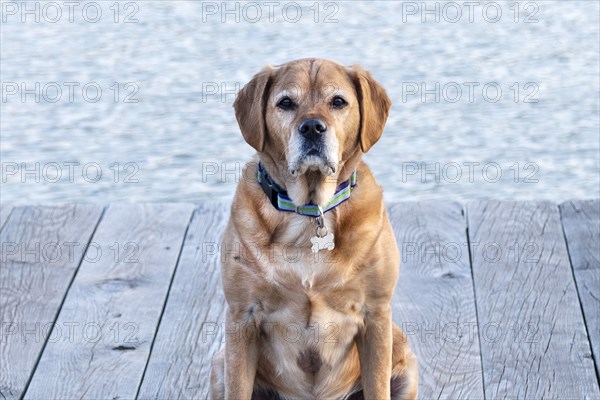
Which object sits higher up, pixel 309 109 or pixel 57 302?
pixel 309 109

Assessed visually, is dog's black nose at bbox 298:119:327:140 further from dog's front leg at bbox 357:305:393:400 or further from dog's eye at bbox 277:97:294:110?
dog's front leg at bbox 357:305:393:400

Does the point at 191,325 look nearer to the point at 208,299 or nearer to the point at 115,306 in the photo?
the point at 208,299

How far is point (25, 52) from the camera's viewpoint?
8.92 m

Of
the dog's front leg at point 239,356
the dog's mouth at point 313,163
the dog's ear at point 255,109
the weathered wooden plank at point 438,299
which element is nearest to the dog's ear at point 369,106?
the dog's mouth at point 313,163

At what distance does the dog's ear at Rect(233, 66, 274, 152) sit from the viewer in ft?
9.48

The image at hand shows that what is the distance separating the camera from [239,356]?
2.90 meters

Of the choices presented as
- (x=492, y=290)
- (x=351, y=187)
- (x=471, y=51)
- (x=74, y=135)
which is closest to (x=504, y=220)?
(x=492, y=290)

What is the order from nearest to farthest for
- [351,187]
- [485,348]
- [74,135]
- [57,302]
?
1. [351,187]
2. [485,348]
3. [57,302]
4. [74,135]

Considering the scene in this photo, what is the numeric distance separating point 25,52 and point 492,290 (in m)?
5.98

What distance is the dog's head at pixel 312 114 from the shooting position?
9.12ft

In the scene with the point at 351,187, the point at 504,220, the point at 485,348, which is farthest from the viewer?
the point at 504,220

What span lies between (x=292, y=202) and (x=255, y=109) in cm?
27

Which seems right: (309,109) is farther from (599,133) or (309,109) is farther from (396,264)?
(599,133)

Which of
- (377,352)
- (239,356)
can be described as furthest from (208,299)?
(377,352)
